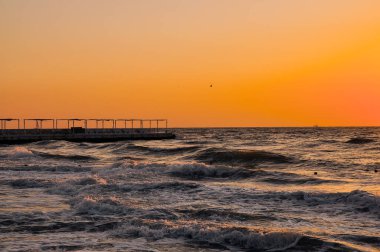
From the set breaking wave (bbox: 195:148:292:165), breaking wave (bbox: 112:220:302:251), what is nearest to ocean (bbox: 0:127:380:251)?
breaking wave (bbox: 112:220:302:251)

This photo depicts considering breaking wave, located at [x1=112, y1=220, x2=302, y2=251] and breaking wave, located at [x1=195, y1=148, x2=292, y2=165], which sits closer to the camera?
breaking wave, located at [x1=112, y1=220, x2=302, y2=251]

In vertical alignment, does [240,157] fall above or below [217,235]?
below

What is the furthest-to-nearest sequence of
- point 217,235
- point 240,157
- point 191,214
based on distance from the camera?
point 240,157 → point 191,214 → point 217,235

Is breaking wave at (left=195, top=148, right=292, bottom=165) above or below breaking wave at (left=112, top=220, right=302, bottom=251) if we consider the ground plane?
below

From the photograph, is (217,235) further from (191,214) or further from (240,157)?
(240,157)

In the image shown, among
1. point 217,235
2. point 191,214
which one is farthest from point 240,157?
point 217,235

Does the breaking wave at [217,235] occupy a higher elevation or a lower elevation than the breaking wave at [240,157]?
higher

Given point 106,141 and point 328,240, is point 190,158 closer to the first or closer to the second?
point 328,240

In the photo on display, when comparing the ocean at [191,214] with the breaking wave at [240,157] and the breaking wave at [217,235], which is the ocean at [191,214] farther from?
the breaking wave at [240,157]

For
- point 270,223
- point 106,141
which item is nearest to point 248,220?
point 270,223

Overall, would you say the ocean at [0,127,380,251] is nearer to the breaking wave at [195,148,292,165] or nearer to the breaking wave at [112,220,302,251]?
the breaking wave at [112,220,302,251]

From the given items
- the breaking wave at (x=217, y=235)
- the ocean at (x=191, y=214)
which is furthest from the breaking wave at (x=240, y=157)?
the breaking wave at (x=217, y=235)

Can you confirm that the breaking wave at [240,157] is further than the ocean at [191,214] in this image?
Yes

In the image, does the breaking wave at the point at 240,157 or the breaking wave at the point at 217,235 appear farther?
the breaking wave at the point at 240,157
